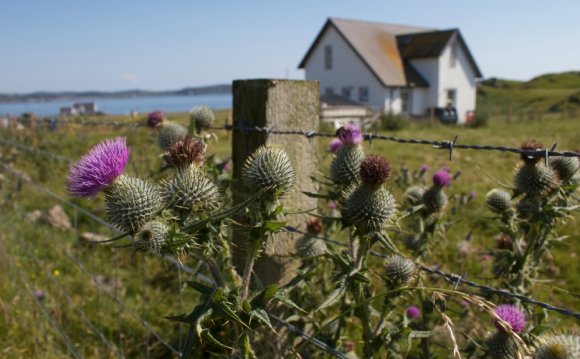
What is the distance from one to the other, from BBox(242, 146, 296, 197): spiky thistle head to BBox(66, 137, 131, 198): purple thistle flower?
1.72ft

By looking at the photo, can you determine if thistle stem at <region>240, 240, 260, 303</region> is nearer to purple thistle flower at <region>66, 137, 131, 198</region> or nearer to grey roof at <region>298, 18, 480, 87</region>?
purple thistle flower at <region>66, 137, 131, 198</region>

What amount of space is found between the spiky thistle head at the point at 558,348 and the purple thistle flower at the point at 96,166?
170 cm

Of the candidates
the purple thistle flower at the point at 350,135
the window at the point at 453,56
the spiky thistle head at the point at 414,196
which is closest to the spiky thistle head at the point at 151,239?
the purple thistle flower at the point at 350,135

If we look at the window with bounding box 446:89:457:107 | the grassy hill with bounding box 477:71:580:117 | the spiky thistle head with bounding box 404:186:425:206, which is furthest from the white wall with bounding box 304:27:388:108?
the spiky thistle head with bounding box 404:186:425:206

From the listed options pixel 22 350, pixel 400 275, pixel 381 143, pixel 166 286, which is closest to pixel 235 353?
pixel 400 275

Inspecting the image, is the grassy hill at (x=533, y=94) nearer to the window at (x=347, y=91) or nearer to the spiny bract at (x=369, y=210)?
the window at (x=347, y=91)

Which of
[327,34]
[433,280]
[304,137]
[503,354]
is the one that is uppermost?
[327,34]

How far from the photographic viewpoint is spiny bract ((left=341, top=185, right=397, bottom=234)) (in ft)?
7.15

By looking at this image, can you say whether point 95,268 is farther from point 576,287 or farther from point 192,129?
point 576,287

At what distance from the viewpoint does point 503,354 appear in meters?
2.17

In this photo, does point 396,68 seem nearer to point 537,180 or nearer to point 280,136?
point 537,180

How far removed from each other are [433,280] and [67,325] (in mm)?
Result: 3753

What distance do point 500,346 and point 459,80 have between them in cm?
4139

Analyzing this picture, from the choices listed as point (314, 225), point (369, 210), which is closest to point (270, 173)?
point (369, 210)
